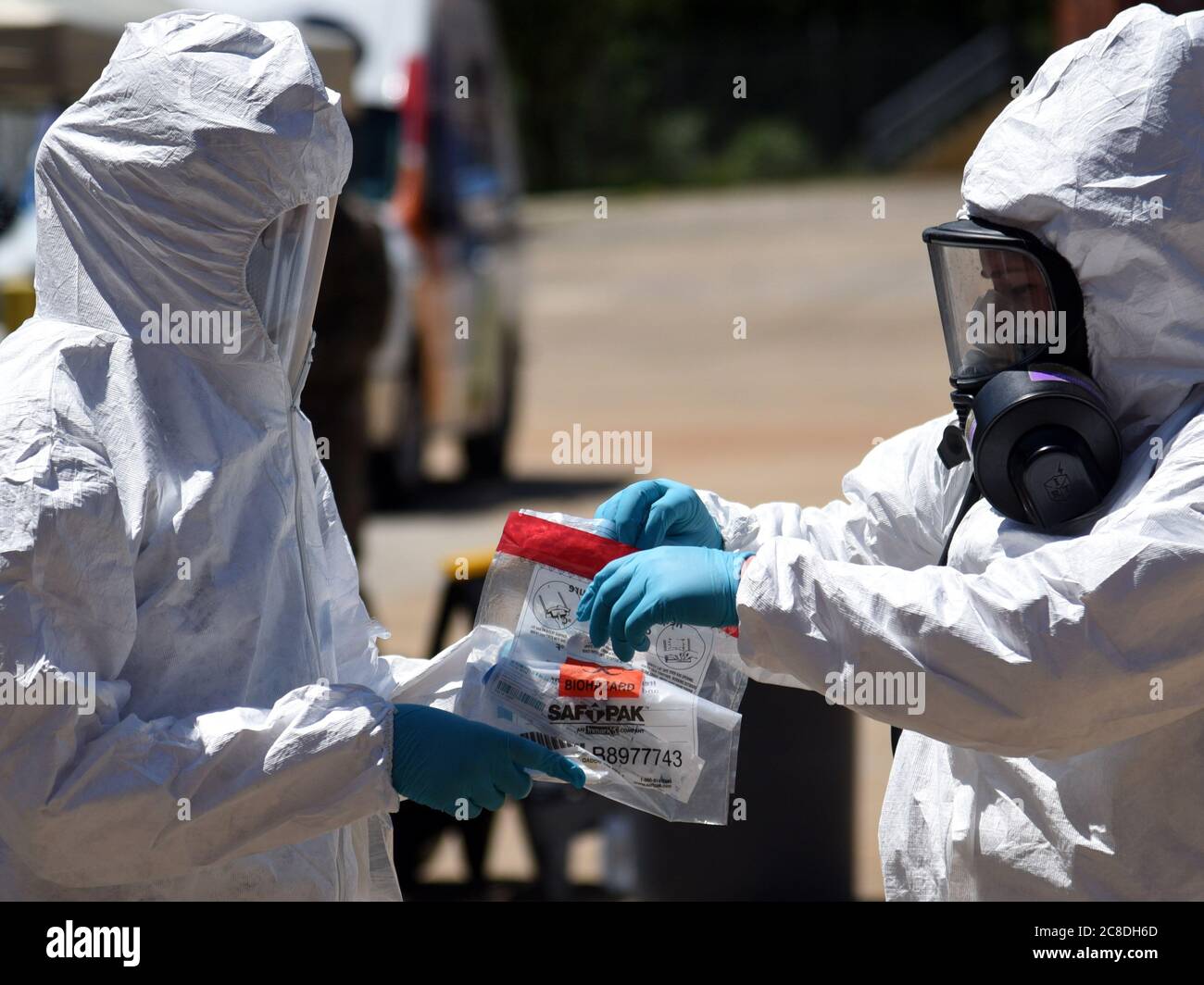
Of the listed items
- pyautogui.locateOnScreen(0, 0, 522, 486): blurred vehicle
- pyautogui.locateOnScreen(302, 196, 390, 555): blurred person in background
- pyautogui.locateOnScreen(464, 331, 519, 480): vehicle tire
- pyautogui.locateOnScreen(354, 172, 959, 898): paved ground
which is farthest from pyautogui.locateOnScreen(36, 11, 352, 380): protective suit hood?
pyautogui.locateOnScreen(464, 331, 519, 480): vehicle tire

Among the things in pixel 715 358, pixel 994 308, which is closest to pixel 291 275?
pixel 994 308

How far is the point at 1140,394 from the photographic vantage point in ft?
7.19

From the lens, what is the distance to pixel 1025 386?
2.20 metres

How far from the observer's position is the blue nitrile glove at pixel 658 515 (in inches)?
101

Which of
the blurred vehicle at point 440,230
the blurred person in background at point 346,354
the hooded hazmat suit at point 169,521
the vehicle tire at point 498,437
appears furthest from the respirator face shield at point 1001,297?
the vehicle tire at point 498,437

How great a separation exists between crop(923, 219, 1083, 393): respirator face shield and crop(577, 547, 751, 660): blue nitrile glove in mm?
490

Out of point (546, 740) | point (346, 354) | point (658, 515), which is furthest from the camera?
point (346, 354)

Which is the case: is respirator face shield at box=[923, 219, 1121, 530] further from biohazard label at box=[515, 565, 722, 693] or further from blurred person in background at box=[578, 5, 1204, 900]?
biohazard label at box=[515, 565, 722, 693]

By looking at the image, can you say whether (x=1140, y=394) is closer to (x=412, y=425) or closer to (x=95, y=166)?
(x=95, y=166)

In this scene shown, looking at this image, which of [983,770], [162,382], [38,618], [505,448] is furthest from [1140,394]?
[505,448]

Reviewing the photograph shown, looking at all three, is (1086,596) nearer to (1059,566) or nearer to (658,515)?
(1059,566)

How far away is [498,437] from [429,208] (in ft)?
A: 7.14

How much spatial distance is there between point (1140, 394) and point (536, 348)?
48.4 feet
